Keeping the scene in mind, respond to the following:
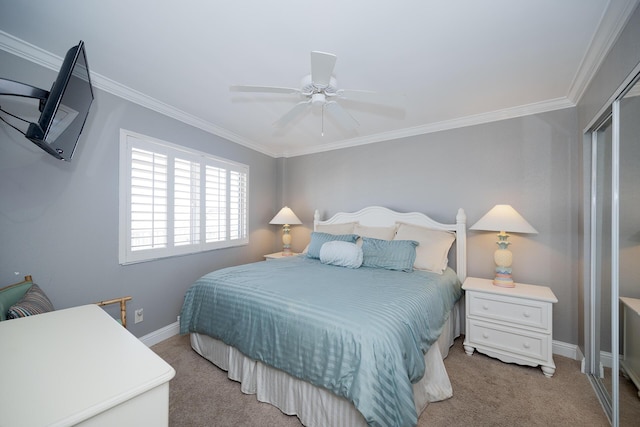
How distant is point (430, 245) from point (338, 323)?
1738 mm

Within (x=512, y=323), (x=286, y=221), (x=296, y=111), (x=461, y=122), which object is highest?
(x=461, y=122)

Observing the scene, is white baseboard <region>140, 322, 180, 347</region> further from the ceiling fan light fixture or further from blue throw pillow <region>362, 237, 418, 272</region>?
the ceiling fan light fixture

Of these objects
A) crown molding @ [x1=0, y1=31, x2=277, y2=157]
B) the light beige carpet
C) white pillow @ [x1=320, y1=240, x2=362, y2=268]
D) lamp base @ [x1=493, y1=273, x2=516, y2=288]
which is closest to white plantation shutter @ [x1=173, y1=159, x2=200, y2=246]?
crown molding @ [x1=0, y1=31, x2=277, y2=157]

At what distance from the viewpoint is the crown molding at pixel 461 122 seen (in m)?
2.59

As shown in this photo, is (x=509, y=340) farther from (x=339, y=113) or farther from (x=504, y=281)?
(x=339, y=113)

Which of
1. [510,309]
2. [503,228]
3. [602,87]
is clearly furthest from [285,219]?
[602,87]

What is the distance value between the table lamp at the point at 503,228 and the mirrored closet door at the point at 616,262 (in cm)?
52

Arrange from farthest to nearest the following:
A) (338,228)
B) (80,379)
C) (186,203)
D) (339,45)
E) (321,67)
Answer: (338,228) → (186,203) → (339,45) → (321,67) → (80,379)

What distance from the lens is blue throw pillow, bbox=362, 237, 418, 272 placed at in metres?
2.67

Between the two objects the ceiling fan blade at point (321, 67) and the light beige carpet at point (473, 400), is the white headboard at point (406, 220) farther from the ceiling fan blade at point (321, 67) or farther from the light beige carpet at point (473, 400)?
the ceiling fan blade at point (321, 67)

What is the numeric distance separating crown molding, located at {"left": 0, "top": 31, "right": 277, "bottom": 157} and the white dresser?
1.99 meters

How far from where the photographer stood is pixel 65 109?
1.47 m

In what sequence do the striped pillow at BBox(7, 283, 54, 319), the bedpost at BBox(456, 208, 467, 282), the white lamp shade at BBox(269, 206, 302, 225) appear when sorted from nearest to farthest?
1. the striped pillow at BBox(7, 283, 54, 319)
2. the bedpost at BBox(456, 208, 467, 282)
3. the white lamp shade at BBox(269, 206, 302, 225)

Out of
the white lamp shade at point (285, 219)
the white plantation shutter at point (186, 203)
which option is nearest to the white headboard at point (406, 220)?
the white lamp shade at point (285, 219)
